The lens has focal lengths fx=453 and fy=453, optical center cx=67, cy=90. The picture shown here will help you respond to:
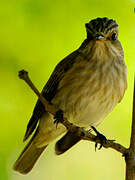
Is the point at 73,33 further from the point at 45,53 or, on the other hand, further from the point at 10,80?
the point at 10,80

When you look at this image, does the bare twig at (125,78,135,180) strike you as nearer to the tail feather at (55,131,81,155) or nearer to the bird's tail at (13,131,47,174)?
the tail feather at (55,131,81,155)

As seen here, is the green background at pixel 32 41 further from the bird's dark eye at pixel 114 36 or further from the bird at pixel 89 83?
the bird at pixel 89 83

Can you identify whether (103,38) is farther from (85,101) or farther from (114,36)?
(85,101)

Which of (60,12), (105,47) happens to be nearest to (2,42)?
(60,12)

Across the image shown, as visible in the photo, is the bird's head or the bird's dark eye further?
the bird's dark eye

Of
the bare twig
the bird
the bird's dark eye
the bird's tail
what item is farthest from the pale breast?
the bare twig
